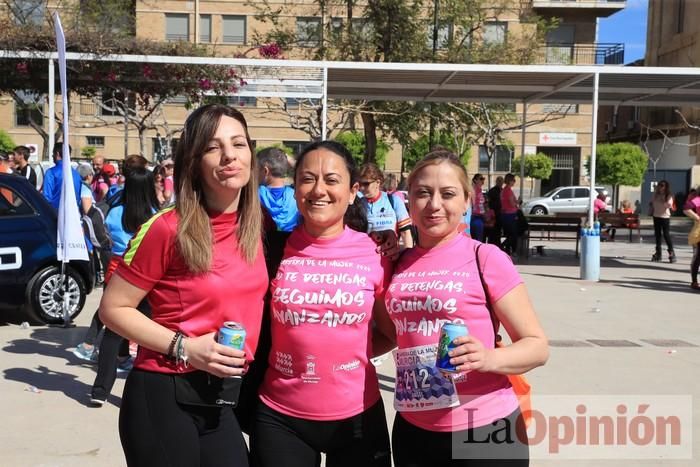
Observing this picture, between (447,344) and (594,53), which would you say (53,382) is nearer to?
(447,344)

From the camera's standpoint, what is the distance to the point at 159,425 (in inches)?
94.1

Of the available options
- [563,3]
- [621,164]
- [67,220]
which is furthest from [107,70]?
[563,3]

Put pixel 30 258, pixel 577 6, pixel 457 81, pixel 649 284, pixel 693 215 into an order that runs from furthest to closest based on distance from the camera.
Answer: pixel 577 6
pixel 457 81
pixel 649 284
pixel 693 215
pixel 30 258

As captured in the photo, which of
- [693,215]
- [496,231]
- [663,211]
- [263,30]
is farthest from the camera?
[263,30]

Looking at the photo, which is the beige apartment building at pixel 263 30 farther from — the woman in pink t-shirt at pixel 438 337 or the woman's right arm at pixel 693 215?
the woman in pink t-shirt at pixel 438 337

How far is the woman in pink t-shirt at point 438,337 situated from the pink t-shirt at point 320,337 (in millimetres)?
121

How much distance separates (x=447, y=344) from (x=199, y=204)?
91cm

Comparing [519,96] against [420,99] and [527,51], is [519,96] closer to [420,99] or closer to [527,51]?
[420,99]

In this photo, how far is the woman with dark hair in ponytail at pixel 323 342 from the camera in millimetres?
2564

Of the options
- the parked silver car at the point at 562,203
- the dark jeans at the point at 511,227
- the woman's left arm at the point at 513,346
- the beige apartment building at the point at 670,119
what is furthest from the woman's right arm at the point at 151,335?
the beige apartment building at the point at 670,119

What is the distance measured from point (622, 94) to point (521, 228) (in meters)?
3.63

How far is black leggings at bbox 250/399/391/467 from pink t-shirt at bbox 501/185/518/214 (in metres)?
15.1

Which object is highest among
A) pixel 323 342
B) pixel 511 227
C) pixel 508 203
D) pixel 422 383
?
pixel 323 342

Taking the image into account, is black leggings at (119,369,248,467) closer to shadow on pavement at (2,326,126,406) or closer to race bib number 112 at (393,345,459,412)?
race bib number 112 at (393,345,459,412)
